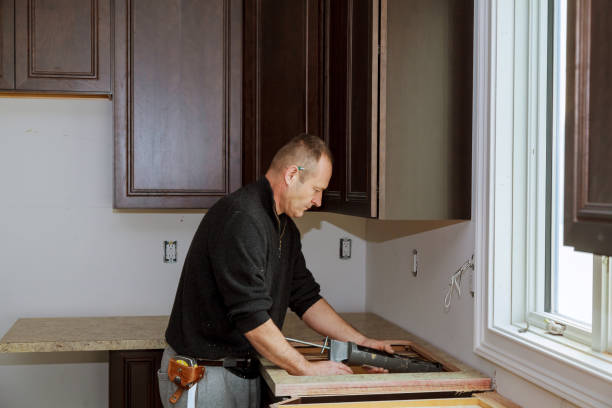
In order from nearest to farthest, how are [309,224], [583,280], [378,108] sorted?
[583,280]
[378,108]
[309,224]

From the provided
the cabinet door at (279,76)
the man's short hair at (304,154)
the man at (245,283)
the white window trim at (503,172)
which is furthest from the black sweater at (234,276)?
the white window trim at (503,172)

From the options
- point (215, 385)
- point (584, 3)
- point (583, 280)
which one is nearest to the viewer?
point (584, 3)

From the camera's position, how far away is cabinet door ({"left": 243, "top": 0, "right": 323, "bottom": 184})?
7.90 ft

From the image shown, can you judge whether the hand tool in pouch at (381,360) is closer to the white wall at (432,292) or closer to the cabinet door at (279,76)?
the white wall at (432,292)

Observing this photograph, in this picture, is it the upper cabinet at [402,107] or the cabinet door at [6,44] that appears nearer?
the upper cabinet at [402,107]

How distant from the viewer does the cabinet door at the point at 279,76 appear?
241 cm

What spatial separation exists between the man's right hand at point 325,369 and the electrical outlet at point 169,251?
135cm

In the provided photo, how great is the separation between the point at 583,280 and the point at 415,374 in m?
0.54

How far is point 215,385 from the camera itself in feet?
6.76

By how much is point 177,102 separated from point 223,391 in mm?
1224

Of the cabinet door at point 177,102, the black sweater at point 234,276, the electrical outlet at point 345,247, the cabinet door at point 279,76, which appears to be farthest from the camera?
the electrical outlet at point 345,247

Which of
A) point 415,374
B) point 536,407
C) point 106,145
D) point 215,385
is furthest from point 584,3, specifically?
point 106,145

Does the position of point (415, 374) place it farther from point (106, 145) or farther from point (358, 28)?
point (106, 145)

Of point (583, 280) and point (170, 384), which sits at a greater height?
point (583, 280)
